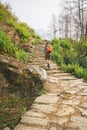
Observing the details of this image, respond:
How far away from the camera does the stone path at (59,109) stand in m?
4.37

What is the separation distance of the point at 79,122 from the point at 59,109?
812mm

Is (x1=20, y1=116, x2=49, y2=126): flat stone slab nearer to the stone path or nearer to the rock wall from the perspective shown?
the stone path

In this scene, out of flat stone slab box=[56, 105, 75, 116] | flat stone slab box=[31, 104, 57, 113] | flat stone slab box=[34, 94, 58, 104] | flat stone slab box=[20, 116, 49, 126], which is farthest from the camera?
flat stone slab box=[34, 94, 58, 104]

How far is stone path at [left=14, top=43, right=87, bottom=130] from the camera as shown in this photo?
4.37 m

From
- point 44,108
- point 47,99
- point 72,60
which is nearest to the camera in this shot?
point 44,108

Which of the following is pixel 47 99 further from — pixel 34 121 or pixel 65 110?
pixel 34 121

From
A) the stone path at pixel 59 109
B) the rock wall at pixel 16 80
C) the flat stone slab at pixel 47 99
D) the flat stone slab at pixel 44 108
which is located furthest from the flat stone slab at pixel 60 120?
the rock wall at pixel 16 80

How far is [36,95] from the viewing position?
6.25 meters

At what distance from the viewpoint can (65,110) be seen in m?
5.14

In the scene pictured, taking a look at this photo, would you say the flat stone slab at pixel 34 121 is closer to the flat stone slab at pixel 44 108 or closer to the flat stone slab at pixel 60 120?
the flat stone slab at pixel 60 120

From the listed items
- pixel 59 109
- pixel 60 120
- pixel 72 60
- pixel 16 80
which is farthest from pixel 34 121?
pixel 72 60

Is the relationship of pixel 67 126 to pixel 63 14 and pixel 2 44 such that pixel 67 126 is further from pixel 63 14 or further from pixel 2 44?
pixel 63 14

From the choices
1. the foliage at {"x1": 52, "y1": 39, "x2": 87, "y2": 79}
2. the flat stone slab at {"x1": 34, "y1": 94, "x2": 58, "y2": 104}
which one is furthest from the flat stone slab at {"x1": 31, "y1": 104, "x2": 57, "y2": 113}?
the foliage at {"x1": 52, "y1": 39, "x2": 87, "y2": 79}

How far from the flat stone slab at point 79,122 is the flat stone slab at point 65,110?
271mm
